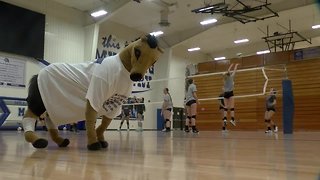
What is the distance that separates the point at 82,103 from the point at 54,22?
11.9 meters

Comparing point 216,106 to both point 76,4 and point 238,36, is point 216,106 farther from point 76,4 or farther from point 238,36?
point 76,4

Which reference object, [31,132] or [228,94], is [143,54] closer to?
[31,132]

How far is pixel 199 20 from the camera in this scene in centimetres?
1644

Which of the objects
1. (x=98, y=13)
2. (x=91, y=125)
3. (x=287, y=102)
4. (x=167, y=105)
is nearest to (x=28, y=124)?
(x=91, y=125)

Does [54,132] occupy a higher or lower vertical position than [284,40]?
lower

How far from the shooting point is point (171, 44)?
18250 mm

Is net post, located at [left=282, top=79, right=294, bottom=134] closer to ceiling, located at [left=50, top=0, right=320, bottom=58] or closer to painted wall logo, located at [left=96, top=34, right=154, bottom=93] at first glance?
ceiling, located at [left=50, top=0, right=320, bottom=58]

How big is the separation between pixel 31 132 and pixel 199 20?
14708mm

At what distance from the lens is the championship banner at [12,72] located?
1189 cm

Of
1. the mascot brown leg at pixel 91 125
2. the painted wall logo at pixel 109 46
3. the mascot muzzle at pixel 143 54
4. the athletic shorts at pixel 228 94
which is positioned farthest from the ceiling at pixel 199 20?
the mascot brown leg at pixel 91 125

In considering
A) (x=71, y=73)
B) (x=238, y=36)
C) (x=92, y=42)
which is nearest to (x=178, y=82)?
(x=238, y=36)

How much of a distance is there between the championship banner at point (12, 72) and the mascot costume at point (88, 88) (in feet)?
33.7

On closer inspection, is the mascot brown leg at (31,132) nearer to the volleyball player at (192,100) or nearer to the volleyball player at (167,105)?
the volleyball player at (192,100)

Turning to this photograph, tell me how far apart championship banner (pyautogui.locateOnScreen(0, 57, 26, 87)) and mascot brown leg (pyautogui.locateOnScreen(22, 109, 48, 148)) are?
10325 mm
